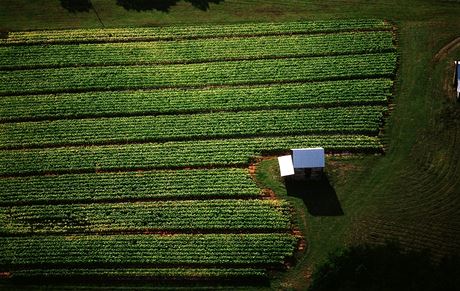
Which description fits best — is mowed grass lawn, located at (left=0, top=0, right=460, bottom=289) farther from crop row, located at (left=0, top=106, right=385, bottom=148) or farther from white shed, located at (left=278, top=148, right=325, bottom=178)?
crop row, located at (left=0, top=106, right=385, bottom=148)

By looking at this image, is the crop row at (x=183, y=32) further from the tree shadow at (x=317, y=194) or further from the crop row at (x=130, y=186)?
the tree shadow at (x=317, y=194)

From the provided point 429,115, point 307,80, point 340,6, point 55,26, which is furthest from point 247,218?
point 55,26

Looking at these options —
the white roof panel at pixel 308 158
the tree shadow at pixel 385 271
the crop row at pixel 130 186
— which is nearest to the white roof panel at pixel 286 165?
the white roof panel at pixel 308 158

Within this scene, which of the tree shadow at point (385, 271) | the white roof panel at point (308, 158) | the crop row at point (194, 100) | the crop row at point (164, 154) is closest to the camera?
the tree shadow at point (385, 271)

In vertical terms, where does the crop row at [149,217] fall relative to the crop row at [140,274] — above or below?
above

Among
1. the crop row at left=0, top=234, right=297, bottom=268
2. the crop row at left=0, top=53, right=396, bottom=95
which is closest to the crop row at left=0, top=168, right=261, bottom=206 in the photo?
the crop row at left=0, top=234, right=297, bottom=268

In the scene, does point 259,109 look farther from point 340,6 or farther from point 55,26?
point 55,26

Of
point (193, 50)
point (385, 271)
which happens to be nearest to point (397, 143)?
point (385, 271)
